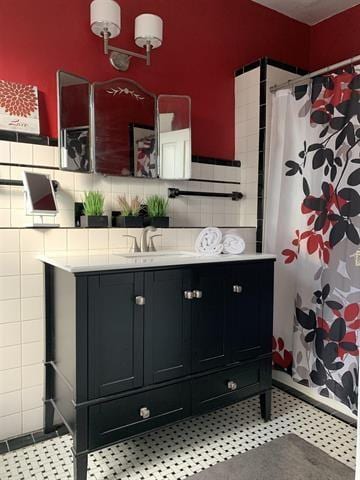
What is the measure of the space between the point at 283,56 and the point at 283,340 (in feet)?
6.84

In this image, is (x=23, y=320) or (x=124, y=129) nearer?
(x=23, y=320)

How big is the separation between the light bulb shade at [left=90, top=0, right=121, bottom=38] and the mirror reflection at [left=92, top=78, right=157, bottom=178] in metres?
0.26

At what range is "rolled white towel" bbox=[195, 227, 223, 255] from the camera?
6.49ft

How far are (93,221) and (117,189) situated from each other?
0.99 feet

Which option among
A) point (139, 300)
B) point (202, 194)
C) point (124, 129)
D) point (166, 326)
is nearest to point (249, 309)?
point (166, 326)

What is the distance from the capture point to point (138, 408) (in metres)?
1.61

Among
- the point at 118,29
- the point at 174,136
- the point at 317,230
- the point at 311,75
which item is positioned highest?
the point at 118,29

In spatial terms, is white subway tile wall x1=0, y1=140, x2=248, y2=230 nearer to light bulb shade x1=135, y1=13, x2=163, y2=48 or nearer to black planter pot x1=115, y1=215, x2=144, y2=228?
black planter pot x1=115, y1=215, x2=144, y2=228

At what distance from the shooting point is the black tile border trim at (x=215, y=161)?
2498 mm

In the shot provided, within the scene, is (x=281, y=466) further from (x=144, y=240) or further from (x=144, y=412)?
(x=144, y=240)

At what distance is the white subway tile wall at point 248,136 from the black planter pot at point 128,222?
0.89m

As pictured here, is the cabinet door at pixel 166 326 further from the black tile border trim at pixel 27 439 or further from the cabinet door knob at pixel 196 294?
the black tile border trim at pixel 27 439

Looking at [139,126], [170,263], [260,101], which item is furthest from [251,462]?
[260,101]

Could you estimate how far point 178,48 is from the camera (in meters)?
2.43
